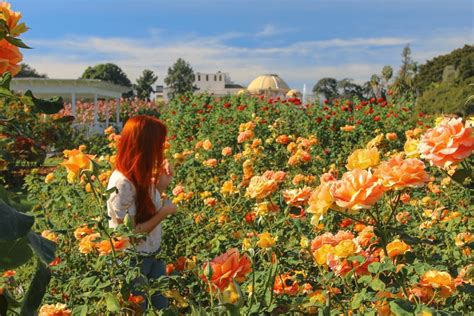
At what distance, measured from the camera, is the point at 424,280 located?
153 centimetres

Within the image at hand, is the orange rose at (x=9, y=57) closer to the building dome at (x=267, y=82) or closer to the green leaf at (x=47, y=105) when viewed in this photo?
the green leaf at (x=47, y=105)

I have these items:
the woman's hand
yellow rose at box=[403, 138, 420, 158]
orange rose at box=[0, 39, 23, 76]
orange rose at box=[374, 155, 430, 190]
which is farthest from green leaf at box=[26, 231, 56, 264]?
the woman's hand

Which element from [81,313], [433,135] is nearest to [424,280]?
[433,135]

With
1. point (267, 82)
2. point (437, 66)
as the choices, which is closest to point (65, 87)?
point (437, 66)

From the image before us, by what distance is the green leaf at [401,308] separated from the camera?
1.27m

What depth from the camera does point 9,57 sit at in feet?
3.41

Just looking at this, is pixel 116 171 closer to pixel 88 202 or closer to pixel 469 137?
pixel 88 202

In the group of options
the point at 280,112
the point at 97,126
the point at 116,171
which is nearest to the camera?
the point at 116,171

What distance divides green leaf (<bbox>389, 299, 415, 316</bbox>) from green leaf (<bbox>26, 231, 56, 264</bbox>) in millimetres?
749

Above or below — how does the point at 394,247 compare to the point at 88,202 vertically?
above

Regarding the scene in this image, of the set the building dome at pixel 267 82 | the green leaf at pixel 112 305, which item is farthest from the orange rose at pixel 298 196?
the building dome at pixel 267 82

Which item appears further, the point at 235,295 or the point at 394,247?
the point at 394,247

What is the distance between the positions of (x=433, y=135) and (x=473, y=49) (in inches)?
1518

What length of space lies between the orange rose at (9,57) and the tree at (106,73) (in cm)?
6520
